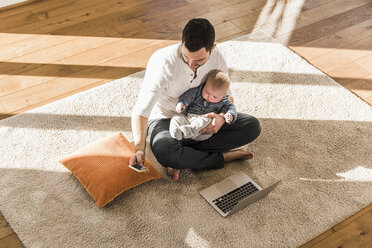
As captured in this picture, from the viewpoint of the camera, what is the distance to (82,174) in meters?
1.98

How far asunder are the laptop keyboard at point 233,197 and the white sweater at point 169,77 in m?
0.55

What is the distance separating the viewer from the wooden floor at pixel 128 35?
264 cm

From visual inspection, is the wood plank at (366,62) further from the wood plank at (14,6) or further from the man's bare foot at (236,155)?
the wood plank at (14,6)

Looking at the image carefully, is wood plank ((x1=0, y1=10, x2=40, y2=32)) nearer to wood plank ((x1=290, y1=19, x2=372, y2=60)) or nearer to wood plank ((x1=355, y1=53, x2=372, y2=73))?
wood plank ((x1=290, y1=19, x2=372, y2=60))

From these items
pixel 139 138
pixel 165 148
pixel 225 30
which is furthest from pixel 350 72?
pixel 139 138

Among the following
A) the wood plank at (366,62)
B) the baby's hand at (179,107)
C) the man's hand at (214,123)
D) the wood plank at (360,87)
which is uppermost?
the baby's hand at (179,107)

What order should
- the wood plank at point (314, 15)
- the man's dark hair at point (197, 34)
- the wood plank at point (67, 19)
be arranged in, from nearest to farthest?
the man's dark hair at point (197, 34) → the wood plank at point (67, 19) → the wood plank at point (314, 15)

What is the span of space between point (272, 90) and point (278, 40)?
23.1 inches

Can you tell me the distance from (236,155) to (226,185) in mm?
188

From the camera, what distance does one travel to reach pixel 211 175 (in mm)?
2123

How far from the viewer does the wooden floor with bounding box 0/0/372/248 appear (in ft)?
8.66

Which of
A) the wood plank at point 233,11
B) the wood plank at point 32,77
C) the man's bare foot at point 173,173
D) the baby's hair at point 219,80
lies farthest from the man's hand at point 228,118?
the wood plank at point 233,11

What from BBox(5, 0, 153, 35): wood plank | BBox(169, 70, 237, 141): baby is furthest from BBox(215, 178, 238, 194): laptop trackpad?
BBox(5, 0, 153, 35): wood plank

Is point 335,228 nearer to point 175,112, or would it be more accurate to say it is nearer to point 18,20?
point 175,112
